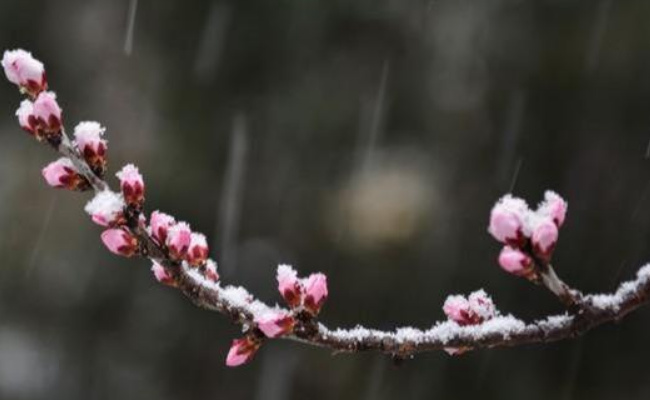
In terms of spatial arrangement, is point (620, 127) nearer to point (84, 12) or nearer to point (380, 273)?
point (380, 273)

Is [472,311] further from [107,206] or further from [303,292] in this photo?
[107,206]

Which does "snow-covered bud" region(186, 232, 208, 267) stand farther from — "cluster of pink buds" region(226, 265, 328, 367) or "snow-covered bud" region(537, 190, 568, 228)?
"snow-covered bud" region(537, 190, 568, 228)

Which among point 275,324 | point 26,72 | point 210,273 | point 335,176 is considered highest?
point 335,176

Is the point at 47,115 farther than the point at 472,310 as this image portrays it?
No

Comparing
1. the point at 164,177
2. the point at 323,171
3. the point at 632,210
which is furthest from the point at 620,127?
the point at 164,177

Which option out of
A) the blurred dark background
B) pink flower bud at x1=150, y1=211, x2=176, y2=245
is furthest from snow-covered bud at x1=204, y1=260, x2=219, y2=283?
the blurred dark background

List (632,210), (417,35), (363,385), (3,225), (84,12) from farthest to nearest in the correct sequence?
(84,12)
(3,225)
(417,35)
(363,385)
(632,210)

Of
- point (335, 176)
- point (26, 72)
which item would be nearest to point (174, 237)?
point (26, 72)

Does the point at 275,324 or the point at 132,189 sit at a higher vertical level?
the point at 132,189
